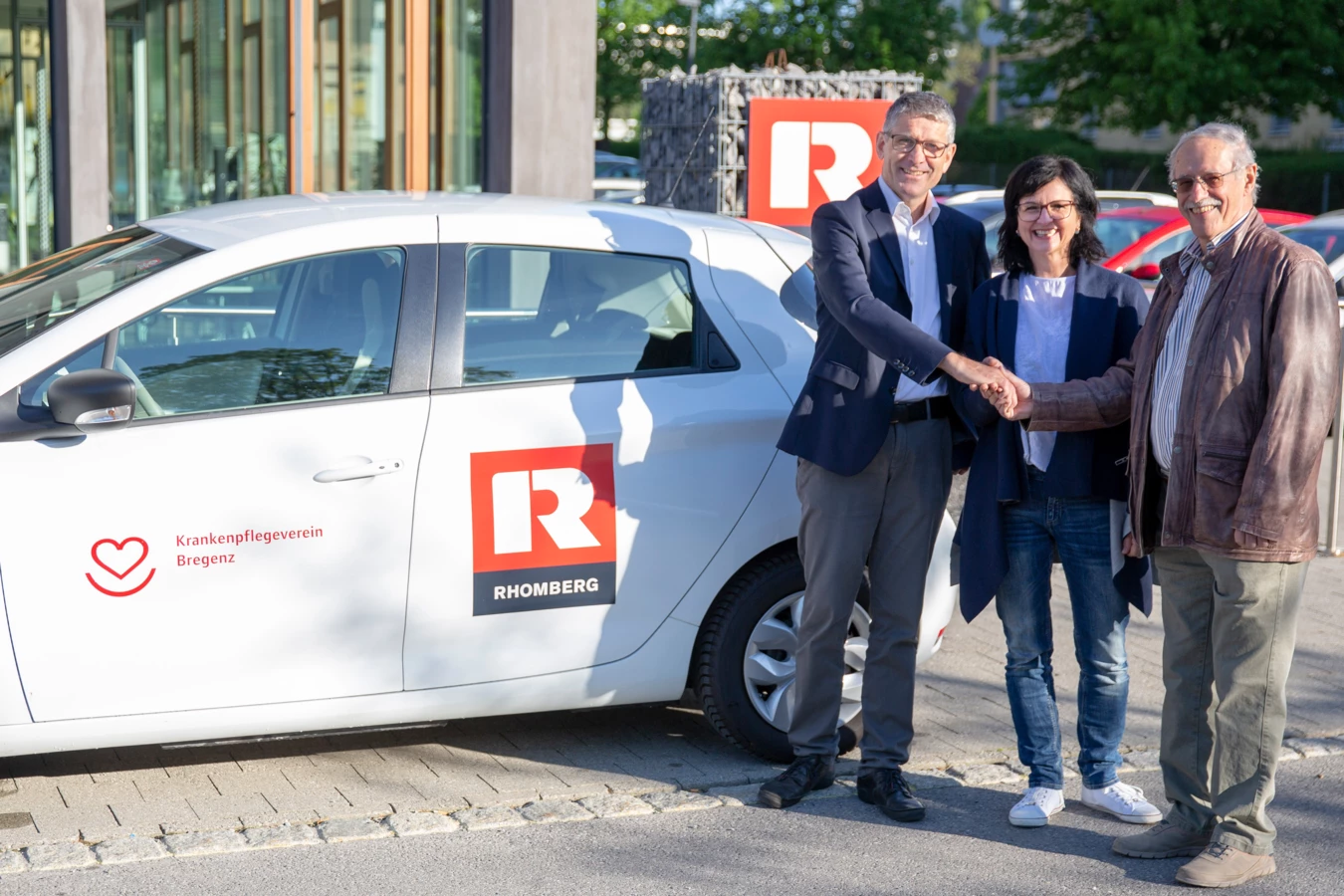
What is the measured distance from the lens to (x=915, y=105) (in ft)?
13.4

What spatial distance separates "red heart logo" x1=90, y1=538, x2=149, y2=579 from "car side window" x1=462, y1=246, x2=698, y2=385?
96 centimetres

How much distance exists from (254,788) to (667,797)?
3.85 feet

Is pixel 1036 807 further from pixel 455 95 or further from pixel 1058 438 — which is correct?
pixel 455 95

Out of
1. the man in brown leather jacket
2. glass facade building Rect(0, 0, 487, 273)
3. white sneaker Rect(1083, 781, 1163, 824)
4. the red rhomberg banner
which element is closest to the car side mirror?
the man in brown leather jacket

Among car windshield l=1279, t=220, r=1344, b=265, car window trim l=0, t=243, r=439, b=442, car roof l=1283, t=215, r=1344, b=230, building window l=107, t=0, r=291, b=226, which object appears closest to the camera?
car window trim l=0, t=243, r=439, b=442

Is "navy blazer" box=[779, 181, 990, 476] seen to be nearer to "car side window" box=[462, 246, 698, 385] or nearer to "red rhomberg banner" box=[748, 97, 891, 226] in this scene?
"car side window" box=[462, 246, 698, 385]

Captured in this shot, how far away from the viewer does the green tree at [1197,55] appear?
94.9 feet

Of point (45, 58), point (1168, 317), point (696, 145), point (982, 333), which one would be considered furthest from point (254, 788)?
point (45, 58)

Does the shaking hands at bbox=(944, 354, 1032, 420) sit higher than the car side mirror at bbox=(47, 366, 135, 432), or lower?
higher

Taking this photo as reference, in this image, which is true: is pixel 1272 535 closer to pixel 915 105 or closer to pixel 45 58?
pixel 915 105

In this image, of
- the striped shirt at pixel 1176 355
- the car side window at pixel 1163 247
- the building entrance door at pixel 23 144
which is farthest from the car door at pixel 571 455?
the car side window at pixel 1163 247

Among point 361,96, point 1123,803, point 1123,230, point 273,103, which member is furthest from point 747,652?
point 1123,230

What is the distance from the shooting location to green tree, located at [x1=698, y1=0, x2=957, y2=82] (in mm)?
39906

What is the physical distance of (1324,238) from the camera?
1187 cm
